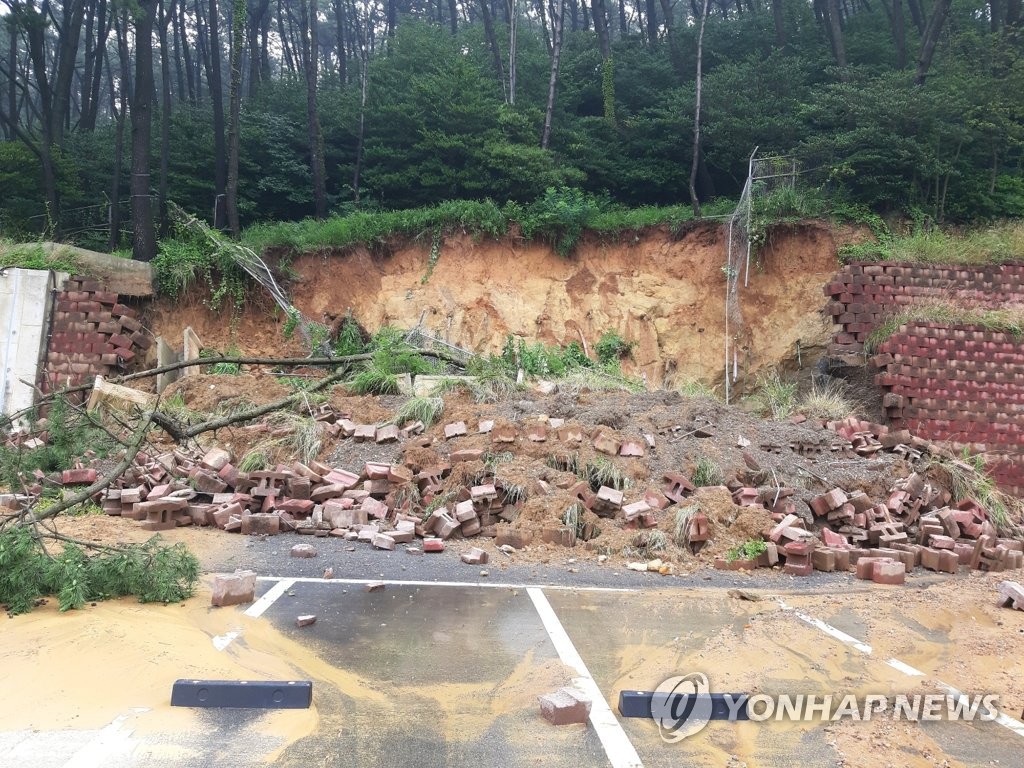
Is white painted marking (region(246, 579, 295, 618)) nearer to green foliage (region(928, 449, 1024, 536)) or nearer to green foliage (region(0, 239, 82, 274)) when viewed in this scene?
green foliage (region(928, 449, 1024, 536))

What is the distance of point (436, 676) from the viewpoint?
4.42 m

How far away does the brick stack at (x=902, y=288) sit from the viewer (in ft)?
44.7

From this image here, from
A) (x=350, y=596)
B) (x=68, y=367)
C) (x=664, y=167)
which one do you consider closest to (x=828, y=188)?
(x=664, y=167)

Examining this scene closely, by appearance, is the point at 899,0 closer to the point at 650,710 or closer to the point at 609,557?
the point at 609,557

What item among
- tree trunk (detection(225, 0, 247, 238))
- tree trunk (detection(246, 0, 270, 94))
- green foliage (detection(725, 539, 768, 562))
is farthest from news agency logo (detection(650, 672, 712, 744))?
tree trunk (detection(246, 0, 270, 94))

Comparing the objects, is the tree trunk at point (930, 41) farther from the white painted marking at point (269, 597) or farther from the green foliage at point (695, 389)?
the white painted marking at point (269, 597)

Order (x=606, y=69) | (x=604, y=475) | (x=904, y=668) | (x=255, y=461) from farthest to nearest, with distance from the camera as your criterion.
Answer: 1. (x=606, y=69)
2. (x=255, y=461)
3. (x=604, y=475)
4. (x=904, y=668)

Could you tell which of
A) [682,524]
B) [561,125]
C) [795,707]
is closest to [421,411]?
[682,524]

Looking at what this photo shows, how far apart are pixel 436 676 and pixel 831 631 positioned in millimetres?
3115

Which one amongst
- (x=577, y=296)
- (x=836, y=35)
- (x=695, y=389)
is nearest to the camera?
(x=695, y=389)

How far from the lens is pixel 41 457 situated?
775cm

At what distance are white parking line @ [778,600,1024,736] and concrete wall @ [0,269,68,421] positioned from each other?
13964 mm

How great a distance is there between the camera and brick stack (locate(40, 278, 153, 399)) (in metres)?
14.4

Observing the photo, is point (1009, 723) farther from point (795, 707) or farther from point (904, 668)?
point (795, 707)
